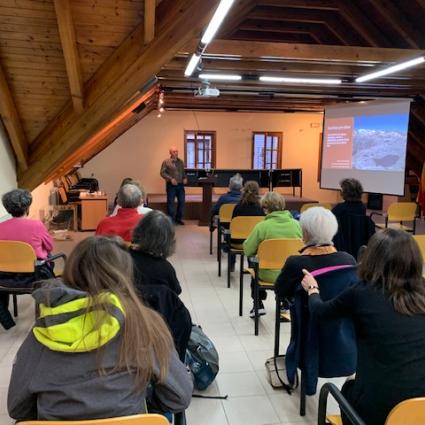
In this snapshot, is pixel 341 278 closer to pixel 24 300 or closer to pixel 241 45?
pixel 24 300

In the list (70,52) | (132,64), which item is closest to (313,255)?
(132,64)

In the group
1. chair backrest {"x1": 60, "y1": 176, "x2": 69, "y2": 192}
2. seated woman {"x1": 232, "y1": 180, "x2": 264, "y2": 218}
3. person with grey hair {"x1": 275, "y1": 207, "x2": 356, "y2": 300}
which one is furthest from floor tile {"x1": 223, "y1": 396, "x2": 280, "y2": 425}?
chair backrest {"x1": 60, "y1": 176, "x2": 69, "y2": 192}

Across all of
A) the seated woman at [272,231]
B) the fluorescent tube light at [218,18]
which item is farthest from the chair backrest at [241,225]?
the fluorescent tube light at [218,18]

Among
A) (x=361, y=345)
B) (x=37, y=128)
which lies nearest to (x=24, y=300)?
Result: (x=37, y=128)

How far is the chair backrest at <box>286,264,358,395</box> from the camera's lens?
2.11 metres

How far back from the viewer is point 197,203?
932 centimetres

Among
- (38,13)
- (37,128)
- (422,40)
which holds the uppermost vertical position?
(422,40)

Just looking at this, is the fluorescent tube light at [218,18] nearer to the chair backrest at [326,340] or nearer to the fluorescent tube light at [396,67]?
the chair backrest at [326,340]

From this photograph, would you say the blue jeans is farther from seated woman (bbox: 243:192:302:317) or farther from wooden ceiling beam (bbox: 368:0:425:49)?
seated woman (bbox: 243:192:302:317)

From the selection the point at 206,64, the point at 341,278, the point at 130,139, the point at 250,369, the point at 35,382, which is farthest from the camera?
the point at 130,139

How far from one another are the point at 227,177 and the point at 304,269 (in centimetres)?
704

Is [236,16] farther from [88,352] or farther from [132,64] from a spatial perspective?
[88,352]

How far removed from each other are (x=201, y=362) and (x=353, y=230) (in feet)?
7.12

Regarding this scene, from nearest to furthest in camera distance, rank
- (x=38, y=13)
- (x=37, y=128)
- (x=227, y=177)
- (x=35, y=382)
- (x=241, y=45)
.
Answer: (x=35, y=382) < (x=38, y=13) < (x=37, y=128) < (x=241, y=45) < (x=227, y=177)
